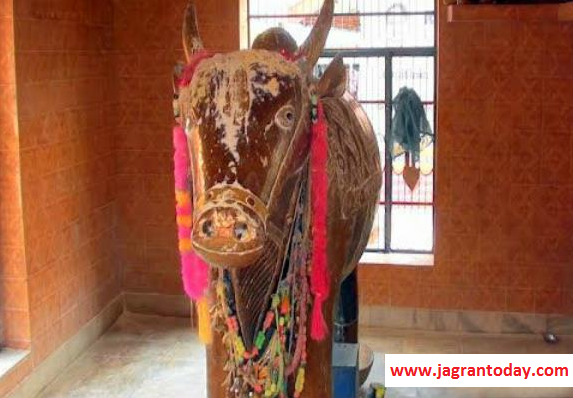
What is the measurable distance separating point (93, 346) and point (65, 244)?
0.72m

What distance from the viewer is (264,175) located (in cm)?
228

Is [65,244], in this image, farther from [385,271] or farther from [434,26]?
[434,26]

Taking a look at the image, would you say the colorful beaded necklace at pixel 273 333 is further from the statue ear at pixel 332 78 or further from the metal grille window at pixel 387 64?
the metal grille window at pixel 387 64

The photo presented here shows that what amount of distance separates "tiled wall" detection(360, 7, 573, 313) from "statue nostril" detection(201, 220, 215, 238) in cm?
304

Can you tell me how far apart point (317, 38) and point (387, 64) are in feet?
8.93

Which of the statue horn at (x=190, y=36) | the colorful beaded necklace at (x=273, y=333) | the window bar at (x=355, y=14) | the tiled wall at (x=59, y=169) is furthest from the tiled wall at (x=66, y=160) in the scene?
the colorful beaded necklace at (x=273, y=333)

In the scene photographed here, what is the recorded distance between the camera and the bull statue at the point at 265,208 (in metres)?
2.25

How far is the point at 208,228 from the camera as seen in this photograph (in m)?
2.18

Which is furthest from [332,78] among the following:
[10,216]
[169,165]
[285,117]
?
[169,165]

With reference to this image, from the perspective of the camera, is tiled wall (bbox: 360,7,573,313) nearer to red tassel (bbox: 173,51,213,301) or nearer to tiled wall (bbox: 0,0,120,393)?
tiled wall (bbox: 0,0,120,393)

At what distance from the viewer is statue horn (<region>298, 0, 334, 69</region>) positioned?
2490mm

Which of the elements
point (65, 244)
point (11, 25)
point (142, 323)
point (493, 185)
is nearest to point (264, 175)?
point (11, 25)

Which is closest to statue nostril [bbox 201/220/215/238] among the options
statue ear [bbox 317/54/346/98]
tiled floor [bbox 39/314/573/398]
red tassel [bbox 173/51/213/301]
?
red tassel [bbox 173/51/213/301]

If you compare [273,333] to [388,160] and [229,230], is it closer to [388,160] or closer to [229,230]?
[229,230]
